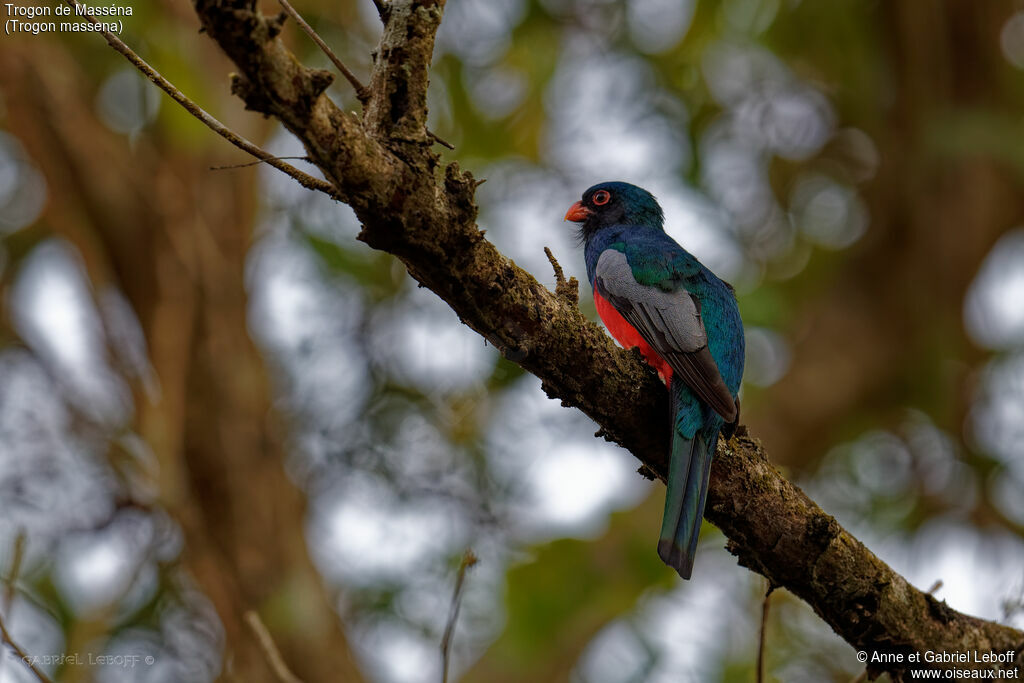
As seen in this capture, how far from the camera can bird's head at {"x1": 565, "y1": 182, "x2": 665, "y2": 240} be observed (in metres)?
5.63

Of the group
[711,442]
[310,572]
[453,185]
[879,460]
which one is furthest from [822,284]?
[453,185]

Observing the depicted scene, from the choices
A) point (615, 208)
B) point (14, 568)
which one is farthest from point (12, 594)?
point (615, 208)

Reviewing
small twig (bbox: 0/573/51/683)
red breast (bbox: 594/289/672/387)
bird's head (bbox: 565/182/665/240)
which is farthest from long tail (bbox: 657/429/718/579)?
bird's head (bbox: 565/182/665/240)

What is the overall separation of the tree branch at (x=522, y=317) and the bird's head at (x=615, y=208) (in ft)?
7.61

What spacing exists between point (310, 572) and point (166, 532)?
3.08 feet

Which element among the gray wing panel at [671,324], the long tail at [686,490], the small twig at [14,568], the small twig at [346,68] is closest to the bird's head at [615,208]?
the gray wing panel at [671,324]

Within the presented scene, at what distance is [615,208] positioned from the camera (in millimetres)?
5645

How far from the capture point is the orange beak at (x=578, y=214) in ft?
18.7

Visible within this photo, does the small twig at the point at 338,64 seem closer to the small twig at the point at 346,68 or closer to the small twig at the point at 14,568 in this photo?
the small twig at the point at 346,68

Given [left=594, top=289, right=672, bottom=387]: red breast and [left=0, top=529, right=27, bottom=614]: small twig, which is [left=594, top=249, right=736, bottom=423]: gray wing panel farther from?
[left=0, top=529, right=27, bottom=614]: small twig

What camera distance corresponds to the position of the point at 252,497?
6.38 m

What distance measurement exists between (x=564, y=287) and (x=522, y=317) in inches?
10.6

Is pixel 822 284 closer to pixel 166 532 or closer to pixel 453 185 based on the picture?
pixel 166 532

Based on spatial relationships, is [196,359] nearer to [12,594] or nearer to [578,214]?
[578,214]
